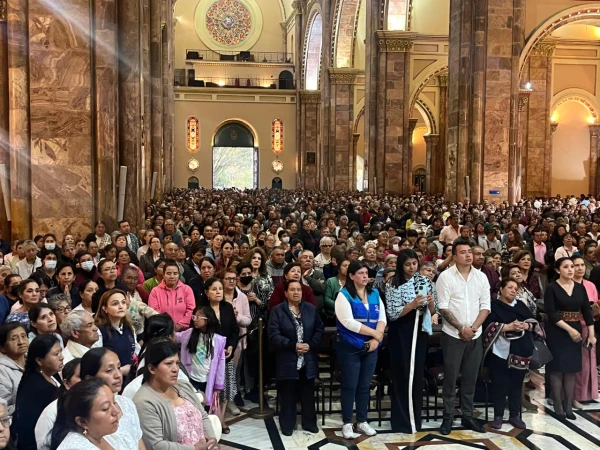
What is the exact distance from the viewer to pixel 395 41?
29859 mm

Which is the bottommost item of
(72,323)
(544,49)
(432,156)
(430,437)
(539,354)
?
(430,437)

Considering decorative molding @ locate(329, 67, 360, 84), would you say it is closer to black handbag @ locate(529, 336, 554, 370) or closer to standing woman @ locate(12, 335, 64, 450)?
black handbag @ locate(529, 336, 554, 370)

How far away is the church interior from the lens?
490 inches

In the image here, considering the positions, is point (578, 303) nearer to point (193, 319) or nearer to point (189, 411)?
point (193, 319)

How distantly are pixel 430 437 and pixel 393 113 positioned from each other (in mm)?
24066

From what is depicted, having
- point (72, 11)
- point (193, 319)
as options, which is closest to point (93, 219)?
point (72, 11)

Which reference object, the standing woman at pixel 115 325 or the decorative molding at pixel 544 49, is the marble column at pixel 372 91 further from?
the standing woman at pixel 115 325

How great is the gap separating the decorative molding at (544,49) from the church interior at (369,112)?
0.15 feet

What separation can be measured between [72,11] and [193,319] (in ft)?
28.7

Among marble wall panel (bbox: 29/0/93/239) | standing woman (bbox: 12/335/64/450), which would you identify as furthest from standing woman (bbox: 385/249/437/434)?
marble wall panel (bbox: 29/0/93/239)

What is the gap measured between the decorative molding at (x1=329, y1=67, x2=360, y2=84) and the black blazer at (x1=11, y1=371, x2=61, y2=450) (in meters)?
35.3

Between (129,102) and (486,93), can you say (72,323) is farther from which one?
(486,93)

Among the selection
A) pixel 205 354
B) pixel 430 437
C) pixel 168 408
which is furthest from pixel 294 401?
pixel 168 408

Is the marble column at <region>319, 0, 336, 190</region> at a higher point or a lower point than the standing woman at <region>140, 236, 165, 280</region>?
higher
